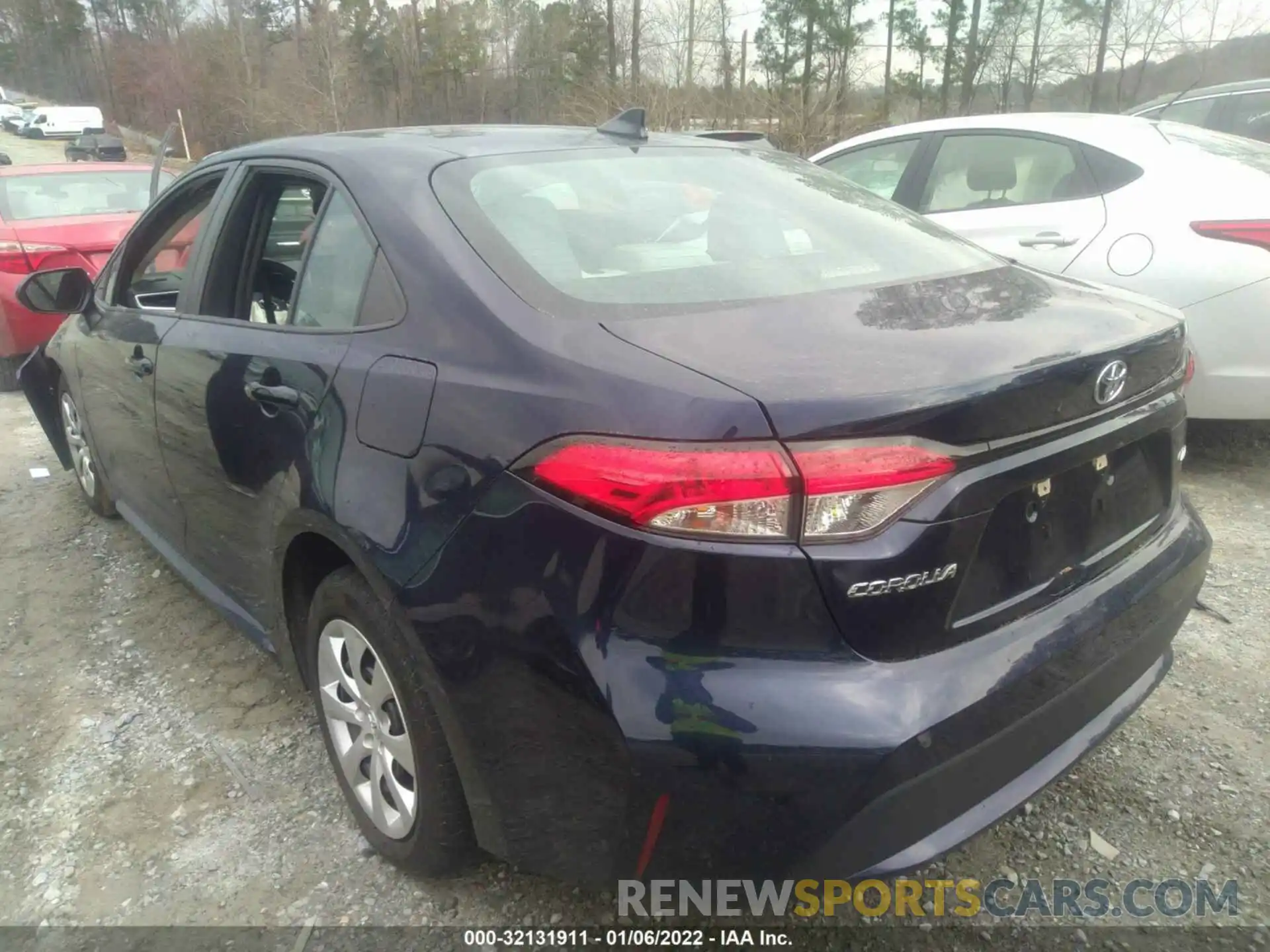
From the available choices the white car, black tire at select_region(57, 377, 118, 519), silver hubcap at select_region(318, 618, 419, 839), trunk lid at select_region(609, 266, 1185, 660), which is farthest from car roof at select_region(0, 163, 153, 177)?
trunk lid at select_region(609, 266, 1185, 660)

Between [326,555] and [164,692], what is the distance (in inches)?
47.4

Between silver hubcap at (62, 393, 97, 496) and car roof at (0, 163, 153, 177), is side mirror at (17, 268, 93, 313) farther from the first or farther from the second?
car roof at (0, 163, 153, 177)

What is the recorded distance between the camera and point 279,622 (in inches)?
95.3

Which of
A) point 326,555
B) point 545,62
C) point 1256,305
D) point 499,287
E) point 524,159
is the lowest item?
point 326,555

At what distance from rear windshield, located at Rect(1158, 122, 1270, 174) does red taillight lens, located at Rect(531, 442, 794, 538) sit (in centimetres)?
391

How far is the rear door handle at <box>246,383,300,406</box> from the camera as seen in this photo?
7.00 ft

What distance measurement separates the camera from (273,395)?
7.18ft

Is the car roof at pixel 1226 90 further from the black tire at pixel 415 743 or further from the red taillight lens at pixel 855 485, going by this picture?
the black tire at pixel 415 743

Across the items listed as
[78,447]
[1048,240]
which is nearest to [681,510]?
[1048,240]

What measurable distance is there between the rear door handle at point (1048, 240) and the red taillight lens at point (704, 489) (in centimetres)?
349

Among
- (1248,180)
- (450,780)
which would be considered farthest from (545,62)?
(450,780)

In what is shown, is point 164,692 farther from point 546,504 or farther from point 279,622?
point 546,504

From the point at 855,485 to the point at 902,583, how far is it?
0.59ft

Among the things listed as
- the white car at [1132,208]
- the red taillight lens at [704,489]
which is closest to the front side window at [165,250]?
the red taillight lens at [704,489]
